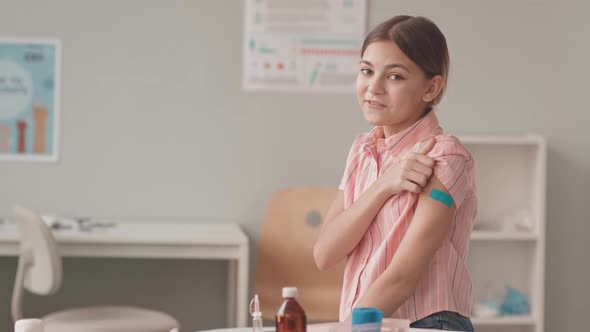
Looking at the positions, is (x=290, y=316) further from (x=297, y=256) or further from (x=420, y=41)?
(x=297, y=256)

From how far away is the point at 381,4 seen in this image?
390 centimetres

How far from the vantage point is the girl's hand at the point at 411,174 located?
1.60 m

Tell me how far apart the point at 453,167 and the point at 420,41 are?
0.26 meters

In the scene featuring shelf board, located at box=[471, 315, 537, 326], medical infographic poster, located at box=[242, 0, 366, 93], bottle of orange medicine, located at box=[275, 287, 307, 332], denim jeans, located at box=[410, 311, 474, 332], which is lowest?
shelf board, located at box=[471, 315, 537, 326]

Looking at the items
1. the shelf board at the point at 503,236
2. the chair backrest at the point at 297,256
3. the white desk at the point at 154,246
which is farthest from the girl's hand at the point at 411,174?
the shelf board at the point at 503,236

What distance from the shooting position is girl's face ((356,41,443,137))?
1675 mm

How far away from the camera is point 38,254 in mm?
2977

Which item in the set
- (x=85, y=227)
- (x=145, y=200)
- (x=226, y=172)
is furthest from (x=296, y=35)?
(x=85, y=227)

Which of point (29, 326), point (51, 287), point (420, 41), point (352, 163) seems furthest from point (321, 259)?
point (51, 287)

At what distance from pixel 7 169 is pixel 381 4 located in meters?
1.83

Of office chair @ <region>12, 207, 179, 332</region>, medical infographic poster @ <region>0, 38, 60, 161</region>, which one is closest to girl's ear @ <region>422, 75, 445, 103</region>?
office chair @ <region>12, 207, 179, 332</region>

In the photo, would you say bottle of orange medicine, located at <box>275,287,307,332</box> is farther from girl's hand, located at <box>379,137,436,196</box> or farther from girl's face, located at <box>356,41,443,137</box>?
girl's face, located at <box>356,41,443,137</box>

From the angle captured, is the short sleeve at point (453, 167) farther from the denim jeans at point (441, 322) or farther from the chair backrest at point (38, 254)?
the chair backrest at point (38, 254)

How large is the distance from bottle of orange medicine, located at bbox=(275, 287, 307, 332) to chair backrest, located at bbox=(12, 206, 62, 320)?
1.83m
